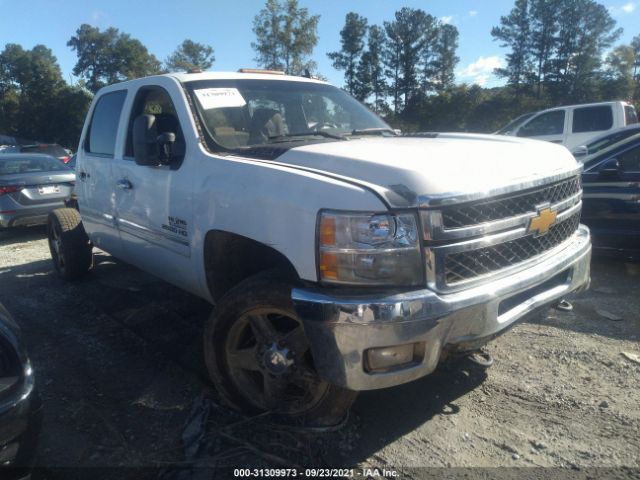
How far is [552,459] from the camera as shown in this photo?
240cm

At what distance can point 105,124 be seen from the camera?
14.9 feet

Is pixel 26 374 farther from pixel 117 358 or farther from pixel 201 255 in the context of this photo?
pixel 117 358

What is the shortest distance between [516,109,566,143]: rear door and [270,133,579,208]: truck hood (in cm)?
963

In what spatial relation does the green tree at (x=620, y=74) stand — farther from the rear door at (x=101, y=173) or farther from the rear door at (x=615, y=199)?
the rear door at (x=101, y=173)

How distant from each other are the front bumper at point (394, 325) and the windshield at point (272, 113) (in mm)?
1476

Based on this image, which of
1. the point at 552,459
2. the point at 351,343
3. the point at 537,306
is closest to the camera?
the point at 351,343

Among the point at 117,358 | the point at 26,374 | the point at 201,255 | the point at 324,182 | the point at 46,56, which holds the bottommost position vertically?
the point at 117,358

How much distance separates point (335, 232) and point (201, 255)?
120 centimetres

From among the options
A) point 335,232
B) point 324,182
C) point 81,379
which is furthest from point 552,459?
point 81,379

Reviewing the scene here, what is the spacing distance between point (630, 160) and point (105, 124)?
17.1ft

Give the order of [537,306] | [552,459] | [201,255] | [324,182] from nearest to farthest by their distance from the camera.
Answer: [324,182] < [552,459] < [537,306] < [201,255]

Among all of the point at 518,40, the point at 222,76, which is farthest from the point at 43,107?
the point at 222,76

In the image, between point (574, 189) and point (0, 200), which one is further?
point (0, 200)

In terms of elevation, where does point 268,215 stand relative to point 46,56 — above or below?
below
